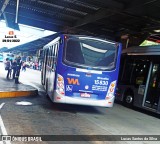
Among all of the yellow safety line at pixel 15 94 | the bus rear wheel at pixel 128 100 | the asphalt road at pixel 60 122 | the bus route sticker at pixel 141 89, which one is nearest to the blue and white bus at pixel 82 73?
the asphalt road at pixel 60 122

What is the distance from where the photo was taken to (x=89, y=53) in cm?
1212

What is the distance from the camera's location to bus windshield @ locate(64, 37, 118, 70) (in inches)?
472

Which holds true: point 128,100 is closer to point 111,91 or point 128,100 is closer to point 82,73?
point 111,91

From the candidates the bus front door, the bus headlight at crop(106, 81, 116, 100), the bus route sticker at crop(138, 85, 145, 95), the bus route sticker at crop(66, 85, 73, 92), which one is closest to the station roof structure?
the bus front door

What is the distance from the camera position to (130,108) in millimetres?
16078

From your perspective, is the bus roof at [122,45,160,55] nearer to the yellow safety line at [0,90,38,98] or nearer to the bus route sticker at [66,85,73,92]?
the bus route sticker at [66,85,73,92]

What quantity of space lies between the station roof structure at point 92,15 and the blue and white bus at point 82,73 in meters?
4.43

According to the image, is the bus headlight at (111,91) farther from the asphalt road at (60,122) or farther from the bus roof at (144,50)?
the bus roof at (144,50)

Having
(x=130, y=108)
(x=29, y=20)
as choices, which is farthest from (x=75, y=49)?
(x=29, y=20)

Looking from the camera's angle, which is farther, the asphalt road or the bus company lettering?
the bus company lettering

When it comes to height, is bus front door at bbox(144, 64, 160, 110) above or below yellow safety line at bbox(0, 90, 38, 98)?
above

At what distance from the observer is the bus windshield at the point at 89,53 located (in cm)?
1199

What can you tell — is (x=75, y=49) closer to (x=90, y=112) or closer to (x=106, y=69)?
(x=106, y=69)

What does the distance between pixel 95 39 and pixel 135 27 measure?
12.0 meters
